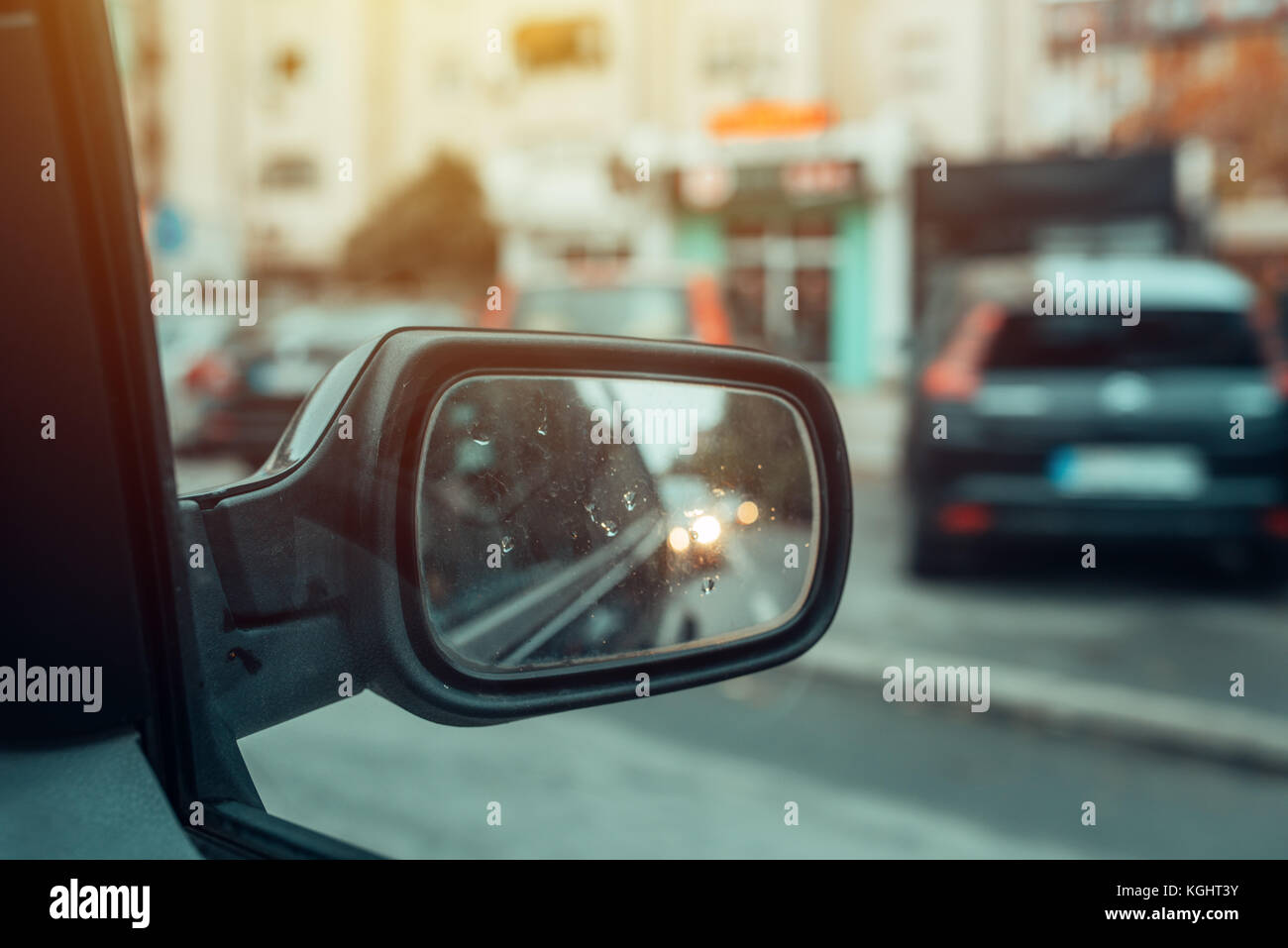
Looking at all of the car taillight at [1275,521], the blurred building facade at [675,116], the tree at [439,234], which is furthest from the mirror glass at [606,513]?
the tree at [439,234]

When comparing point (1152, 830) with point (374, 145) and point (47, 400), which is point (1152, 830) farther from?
point (374, 145)

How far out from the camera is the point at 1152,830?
3826 millimetres

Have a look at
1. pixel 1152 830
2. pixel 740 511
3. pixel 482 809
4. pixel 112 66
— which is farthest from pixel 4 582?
pixel 1152 830

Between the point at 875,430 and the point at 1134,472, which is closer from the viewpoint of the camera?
the point at 1134,472

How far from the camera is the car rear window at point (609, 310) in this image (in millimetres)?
8305

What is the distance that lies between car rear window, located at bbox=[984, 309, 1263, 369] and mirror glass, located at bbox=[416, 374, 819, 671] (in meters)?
5.67

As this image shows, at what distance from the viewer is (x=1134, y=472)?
649 centimetres

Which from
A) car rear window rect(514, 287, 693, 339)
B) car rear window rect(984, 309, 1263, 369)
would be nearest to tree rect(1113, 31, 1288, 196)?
car rear window rect(514, 287, 693, 339)

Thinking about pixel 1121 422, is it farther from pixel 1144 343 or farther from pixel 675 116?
pixel 675 116

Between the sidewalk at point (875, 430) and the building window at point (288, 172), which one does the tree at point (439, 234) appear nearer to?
the building window at point (288, 172)

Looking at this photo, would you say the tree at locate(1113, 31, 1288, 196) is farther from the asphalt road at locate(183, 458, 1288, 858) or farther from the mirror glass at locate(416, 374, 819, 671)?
the mirror glass at locate(416, 374, 819, 671)

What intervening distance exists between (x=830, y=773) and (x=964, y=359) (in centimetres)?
310

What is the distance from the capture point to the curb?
4.49 meters

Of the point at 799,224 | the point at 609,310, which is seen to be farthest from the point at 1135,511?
the point at 799,224
